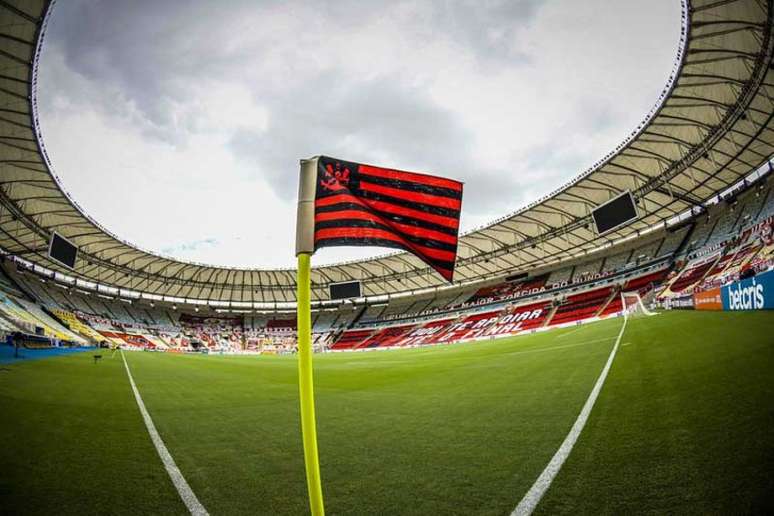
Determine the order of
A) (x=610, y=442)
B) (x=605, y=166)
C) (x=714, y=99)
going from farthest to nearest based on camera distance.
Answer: (x=605, y=166)
(x=714, y=99)
(x=610, y=442)

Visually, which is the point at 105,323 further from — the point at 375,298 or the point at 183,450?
the point at 183,450

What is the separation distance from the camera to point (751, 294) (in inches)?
496

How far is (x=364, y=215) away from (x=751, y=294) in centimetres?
1721

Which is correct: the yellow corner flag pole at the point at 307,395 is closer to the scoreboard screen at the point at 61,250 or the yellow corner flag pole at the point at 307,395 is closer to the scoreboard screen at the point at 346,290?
the scoreboard screen at the point at 61,250

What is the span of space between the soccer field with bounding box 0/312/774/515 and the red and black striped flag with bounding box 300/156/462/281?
1.85 metres

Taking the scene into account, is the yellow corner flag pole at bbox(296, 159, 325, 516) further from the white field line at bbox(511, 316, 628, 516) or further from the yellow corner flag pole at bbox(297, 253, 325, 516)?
the white field line at bbox(511, 316, 628, 516)

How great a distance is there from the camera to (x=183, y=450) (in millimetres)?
3631

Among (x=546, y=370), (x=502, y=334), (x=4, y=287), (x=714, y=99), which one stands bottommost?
(x=502, y=334)

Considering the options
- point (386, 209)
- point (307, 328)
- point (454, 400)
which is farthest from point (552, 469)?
point (454, 400)

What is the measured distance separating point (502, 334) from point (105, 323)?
49.0 meters

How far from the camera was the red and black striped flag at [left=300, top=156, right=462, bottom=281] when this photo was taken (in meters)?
2.52

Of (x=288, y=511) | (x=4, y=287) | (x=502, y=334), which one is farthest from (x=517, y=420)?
(x=4, y=287)

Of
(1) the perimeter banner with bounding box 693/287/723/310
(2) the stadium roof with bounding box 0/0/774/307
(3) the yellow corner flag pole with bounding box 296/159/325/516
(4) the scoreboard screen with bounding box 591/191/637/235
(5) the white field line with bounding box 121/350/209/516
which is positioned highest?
(2) the stadium roof with bounding box 0/0/774/307

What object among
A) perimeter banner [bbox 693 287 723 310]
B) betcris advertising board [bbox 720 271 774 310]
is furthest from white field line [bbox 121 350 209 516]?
perimeter banner [bbox 693 287 723 310]
